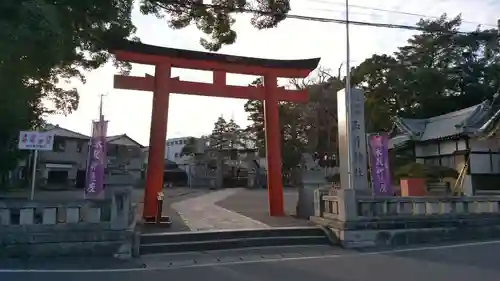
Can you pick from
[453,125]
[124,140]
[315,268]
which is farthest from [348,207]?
[124,140]

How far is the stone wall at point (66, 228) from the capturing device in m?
8.46

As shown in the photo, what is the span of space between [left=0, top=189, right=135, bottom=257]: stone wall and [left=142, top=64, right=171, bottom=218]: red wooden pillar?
146 inches

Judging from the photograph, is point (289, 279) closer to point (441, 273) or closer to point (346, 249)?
point (441, 273)

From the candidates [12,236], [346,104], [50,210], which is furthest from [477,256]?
[12,236]

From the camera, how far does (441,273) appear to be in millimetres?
7156

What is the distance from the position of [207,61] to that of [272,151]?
3.82m

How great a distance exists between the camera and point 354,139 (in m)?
12.0

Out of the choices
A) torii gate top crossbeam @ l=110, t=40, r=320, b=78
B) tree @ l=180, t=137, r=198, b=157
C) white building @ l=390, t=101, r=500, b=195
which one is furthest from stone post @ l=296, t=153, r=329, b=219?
tree @ l=180, t=137, r=198, b=157

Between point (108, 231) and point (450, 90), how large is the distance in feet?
122

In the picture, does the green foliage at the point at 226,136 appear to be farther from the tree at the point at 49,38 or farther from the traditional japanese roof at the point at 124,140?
the tree at the point at 49,38

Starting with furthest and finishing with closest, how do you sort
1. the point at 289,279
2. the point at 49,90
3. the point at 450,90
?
the point at 450,90
the point at 49,90
the point at 289,279

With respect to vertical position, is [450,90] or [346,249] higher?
→ [450,90]

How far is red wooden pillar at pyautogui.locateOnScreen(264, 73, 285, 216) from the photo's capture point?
48.1ft

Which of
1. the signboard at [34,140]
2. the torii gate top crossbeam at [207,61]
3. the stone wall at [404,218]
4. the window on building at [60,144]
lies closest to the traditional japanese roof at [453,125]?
the stone wall at [404,218]
